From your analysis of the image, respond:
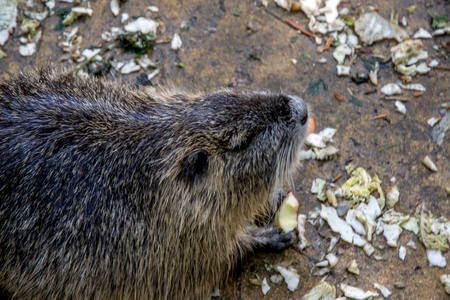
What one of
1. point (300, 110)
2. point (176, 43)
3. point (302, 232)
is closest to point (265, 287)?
point (302, 232)

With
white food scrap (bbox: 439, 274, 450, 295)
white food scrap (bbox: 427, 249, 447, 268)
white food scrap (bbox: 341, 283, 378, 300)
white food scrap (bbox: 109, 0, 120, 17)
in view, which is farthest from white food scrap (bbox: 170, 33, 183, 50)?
white food scrap (bbox: 439, 274, 450, 295)

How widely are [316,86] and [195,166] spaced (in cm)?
164

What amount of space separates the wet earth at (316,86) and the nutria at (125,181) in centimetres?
70

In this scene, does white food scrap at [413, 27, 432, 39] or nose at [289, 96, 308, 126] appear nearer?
nose at [289, 96, 308, 126]

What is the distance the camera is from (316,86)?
11.6 ft

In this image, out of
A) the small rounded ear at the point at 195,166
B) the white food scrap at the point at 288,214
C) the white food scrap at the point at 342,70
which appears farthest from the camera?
the white food scrap at the point at 342,70

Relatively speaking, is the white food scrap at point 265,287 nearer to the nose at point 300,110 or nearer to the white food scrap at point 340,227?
the white food scrap at point 340,227

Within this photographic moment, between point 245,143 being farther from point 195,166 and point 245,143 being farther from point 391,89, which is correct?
point 391,89

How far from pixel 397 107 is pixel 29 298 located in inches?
111

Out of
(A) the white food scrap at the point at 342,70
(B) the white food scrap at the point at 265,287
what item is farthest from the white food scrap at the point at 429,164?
(B) the white food scrap at the point at 265,287

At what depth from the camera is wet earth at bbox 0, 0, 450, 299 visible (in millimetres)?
2801

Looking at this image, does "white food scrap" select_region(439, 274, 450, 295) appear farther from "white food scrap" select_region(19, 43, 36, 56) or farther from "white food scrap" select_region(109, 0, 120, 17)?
"white food scrap" select_region(19, 43, 36, 56)

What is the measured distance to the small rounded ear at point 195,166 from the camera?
7.34 ft

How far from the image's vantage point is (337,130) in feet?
11.0
